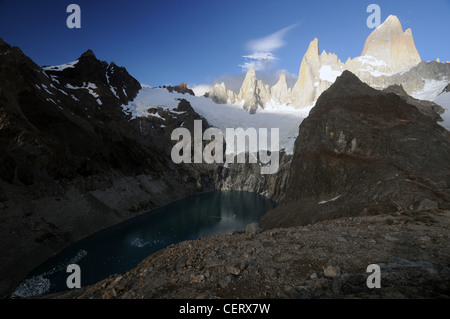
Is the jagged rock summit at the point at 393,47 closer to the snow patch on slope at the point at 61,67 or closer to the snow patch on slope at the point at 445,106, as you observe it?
the snow patch on slope at the point at 445,106

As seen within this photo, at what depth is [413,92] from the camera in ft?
398

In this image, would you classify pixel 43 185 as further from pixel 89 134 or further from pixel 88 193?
pixel 89 134

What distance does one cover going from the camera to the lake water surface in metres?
29.8

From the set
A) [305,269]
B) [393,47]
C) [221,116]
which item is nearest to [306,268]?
[305,269]

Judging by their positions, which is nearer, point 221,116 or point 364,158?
point 364,158

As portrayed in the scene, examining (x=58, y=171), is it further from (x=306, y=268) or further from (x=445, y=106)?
(x=445, y=106)

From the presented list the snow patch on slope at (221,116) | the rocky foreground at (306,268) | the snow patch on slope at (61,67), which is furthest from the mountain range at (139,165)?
the snow patch on slope at (221,116)

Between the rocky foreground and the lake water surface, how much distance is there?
25.2 m

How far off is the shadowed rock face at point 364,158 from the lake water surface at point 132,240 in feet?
61.0

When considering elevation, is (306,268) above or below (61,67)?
below

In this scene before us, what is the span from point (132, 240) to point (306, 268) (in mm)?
44296

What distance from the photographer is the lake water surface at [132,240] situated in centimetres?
2979

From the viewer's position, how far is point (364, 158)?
3922 centimetres
